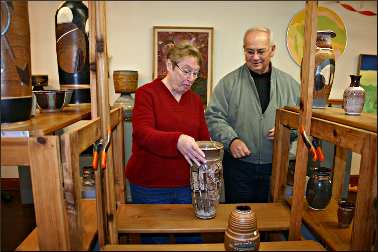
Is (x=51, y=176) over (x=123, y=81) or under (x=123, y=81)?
under

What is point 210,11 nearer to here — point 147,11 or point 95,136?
point 147,11

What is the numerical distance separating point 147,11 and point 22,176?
1917mm

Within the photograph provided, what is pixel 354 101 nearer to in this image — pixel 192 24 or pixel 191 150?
pixel 191 150

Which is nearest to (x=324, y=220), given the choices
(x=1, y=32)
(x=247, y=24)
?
(x=1, y=32)

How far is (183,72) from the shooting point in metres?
1.30

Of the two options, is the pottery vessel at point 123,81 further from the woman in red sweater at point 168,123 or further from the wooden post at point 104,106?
the wooden post at point 104,106

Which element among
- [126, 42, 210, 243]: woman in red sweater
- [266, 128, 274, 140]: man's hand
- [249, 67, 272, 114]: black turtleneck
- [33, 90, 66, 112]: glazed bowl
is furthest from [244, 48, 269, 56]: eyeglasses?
[33, 90, 66, 112]: glazed bowl

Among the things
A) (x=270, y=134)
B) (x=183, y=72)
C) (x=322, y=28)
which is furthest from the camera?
(x=322, y=28)

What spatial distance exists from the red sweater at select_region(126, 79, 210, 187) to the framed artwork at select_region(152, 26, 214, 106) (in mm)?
1941

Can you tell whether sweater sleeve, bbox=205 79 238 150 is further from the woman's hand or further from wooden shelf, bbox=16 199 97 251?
wooden shelf, bbox=16 199 97 251

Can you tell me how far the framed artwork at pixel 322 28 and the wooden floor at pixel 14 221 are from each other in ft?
9.23

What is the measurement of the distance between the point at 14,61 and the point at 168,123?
0.71 meters

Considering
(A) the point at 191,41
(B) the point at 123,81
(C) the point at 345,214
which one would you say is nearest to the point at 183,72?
(C) the point at 345,214

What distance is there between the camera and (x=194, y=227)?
0.93m
